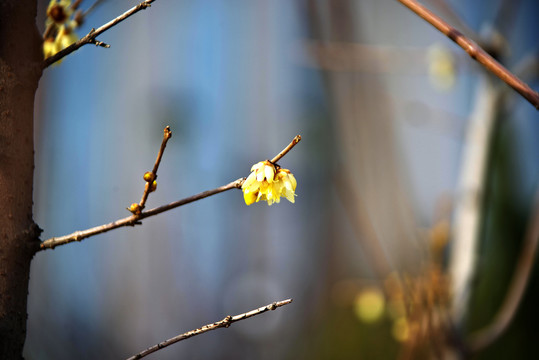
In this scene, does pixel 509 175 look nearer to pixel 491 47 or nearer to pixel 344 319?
pixel 344 319

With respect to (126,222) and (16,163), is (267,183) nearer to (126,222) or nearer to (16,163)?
(126,222)

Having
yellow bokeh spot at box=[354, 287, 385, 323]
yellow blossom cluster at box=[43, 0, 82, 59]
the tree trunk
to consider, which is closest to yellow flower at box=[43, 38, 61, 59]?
yellow blossom cluster at box=[43, 0, 82, 59]

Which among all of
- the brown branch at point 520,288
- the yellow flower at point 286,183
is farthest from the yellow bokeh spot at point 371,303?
the yellow flower at point 286,183

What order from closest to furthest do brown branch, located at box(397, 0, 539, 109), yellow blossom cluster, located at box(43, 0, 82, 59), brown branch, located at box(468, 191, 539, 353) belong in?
1. brown branch, located at box(397, 0, 539, 109)
2. yellow blossom cluster, located at box(43, 0, 82, 59)
3. brown branch, located at box(468, 191, 539, 353)

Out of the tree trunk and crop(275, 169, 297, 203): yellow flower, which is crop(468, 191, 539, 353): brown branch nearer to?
crop(275, 169, 297, 203): yellow flower

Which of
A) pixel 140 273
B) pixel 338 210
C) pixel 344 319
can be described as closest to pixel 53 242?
pixel 140 273

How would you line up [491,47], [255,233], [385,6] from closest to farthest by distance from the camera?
[491,47], [255,233], [385,6]

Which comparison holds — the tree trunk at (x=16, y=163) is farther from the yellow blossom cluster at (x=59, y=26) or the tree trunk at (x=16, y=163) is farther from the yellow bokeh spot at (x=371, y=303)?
the yellow bokeh spot at (x=371, y=303)
